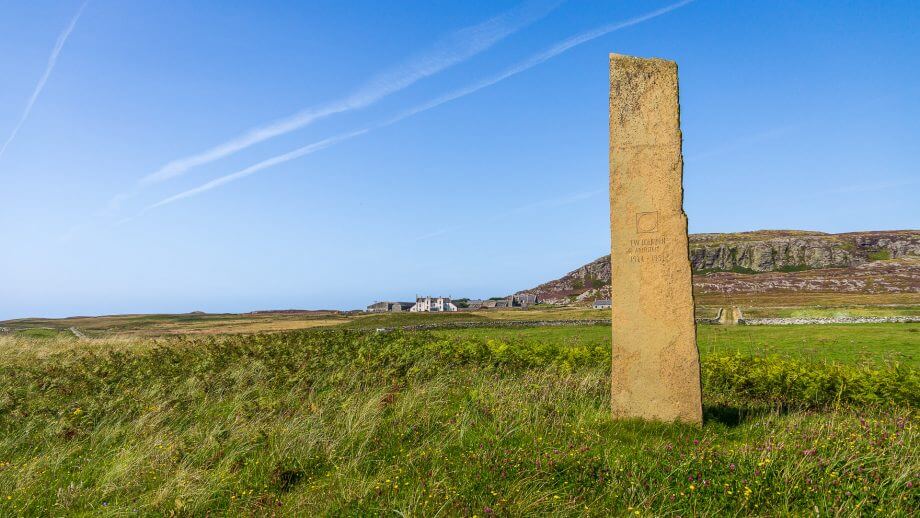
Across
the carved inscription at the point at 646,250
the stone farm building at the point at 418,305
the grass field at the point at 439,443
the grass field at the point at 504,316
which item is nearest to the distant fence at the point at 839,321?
the grass field at the point at 504,316

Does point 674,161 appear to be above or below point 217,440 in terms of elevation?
above

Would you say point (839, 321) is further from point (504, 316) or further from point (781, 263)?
point (781, 263)

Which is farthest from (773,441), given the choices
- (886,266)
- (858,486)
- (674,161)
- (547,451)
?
(886,266)

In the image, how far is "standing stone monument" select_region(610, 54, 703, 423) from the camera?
7.46 metres

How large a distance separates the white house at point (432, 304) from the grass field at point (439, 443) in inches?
4388

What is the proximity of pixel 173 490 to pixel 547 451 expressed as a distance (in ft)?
12.8

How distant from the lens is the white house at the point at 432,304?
404 feet

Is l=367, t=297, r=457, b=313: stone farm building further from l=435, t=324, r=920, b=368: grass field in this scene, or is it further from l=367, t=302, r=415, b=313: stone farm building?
l=435, t=324, r=920, b=368: grass field

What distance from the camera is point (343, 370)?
10.8 metres

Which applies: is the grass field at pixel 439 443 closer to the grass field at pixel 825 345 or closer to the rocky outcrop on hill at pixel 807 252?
the grass field at pixel 825 345

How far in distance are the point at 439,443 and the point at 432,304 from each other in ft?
397

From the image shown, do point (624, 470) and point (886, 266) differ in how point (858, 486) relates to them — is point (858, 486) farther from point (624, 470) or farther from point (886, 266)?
point (886, 266)

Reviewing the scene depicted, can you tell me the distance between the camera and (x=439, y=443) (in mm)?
6281

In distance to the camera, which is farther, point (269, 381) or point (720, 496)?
point (269, 381)
